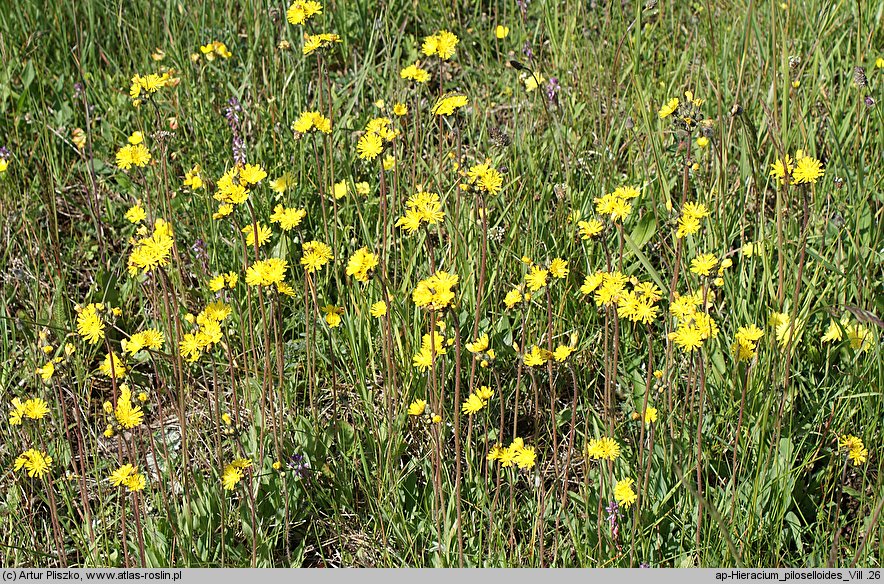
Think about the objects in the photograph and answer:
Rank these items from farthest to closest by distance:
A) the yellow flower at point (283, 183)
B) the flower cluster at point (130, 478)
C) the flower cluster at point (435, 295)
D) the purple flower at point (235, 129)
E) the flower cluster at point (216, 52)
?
1. the flower cluster at point (216, 52)
2. the purple flower at point (235, 129)
3. the yellow flower at point (283, 183)
4. the flower cluster at point (130, 478)
5. the flower cluster at point (435, 295)

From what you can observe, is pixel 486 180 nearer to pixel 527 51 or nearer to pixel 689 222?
pixel 689 222

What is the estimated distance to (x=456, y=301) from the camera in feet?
6.40

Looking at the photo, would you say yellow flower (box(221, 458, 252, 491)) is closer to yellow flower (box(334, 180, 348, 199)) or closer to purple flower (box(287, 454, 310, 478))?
purple flower (box(287, 454, 310, 478))

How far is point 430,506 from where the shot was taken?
85.2 inches

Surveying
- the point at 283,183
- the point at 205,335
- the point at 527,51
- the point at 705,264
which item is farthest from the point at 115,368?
the point at 527,51

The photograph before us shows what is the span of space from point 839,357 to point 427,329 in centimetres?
112

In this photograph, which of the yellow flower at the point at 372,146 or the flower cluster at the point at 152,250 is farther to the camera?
the yellow flower at the point at 372,146

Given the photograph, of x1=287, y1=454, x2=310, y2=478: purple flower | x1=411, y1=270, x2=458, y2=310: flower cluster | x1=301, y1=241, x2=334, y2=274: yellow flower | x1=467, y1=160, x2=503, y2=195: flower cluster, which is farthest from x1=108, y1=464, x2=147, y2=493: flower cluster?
x1=467, y1=160, x2=503, y2=195: flower cluster

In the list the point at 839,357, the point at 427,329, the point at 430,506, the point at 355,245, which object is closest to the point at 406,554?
the point at 430,506

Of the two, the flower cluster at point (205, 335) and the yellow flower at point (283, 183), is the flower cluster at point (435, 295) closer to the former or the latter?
the flower cluster at point (205, 335)

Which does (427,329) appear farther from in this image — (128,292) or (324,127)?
(128,292)

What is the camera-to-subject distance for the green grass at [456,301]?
2025mm

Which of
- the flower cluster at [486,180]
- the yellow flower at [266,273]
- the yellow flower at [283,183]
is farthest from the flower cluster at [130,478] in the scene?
the yellow flower at [283,183]

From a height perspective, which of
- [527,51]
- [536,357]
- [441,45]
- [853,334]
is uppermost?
[441,45]
